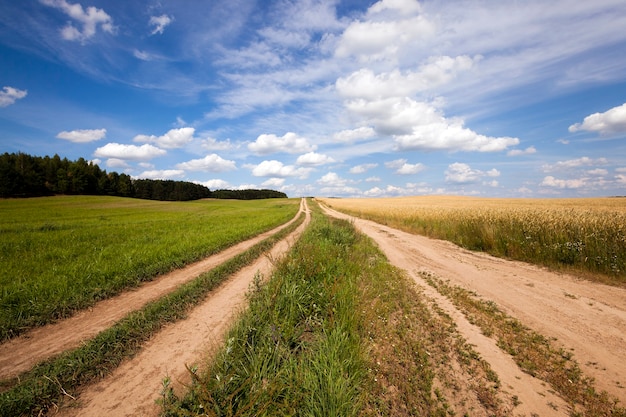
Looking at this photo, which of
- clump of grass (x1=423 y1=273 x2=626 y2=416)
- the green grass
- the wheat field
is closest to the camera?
clump of grass (x1=423 y1=273 x2=626 y2=416)

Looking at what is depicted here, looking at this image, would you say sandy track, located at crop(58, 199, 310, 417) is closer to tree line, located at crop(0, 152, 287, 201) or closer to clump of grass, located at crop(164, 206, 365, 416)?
clump of grass, located at crop(164, 206, 365, 416)

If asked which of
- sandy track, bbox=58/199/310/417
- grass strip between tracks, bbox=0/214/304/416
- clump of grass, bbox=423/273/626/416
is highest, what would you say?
grass strip between tracks, bbox=0/214/304/416

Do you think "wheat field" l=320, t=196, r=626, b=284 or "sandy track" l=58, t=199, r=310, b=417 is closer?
"sandy track" l=58, t=199, r=310, b=417

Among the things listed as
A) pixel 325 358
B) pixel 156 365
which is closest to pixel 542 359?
pixel 325 358

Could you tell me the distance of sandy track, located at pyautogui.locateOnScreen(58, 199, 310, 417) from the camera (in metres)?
3.38

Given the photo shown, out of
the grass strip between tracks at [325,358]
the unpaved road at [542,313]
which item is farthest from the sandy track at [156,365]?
the unpaved road at [542,313]

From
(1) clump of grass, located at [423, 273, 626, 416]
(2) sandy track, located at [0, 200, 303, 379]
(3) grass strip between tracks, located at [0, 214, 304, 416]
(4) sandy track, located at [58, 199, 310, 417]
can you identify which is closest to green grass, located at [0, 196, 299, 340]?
(2) sandy track, located at [0, 200, 303, 379]

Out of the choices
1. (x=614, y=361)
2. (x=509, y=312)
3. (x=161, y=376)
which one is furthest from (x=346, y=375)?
(x=509, y=312)

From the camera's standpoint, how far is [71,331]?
5.14 meters

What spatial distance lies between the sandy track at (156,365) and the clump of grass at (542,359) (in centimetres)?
538

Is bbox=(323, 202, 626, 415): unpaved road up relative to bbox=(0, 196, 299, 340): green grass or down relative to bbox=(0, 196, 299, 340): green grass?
down

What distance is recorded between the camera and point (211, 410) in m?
2.66

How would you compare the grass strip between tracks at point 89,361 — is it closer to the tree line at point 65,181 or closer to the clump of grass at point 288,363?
the clump of grass at point 288,363

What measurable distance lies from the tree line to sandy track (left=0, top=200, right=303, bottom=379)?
263ft
